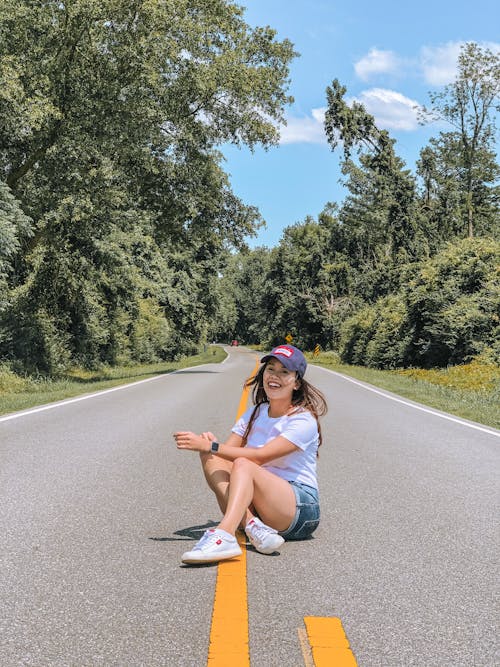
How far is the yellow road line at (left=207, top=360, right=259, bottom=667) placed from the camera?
289cm

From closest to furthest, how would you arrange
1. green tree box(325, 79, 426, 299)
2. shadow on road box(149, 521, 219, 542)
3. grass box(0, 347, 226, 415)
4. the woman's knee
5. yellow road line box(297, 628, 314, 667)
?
yellow road line box(297, 628, 314, 667) < the woman's knee < shadow on road box(149, 521, 219, 542) < grass box(0, 347, 226, 415) < green tree box(325, 79, 426, 299)

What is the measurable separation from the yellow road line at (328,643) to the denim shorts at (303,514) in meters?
1.25

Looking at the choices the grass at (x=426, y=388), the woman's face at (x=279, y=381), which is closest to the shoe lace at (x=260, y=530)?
the woman's face at (x=279, y=381)

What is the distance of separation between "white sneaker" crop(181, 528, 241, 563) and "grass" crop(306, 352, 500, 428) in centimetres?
953

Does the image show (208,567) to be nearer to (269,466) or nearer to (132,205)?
(269,466)

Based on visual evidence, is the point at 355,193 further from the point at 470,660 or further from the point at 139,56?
the point at 470,660

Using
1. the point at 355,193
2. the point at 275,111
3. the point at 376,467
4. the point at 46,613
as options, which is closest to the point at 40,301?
the point at 275,111

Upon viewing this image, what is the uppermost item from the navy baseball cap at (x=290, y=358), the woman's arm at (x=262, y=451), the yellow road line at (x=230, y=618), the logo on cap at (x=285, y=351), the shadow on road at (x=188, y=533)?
the logo on cap at (x=285, y=351)

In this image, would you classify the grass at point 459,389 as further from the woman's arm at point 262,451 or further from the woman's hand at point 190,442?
the woman's hand at point 190,442

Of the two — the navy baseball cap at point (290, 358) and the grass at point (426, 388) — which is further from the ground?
the navy baseball cap at point (290, 358)

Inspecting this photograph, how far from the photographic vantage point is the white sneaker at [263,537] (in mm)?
4316

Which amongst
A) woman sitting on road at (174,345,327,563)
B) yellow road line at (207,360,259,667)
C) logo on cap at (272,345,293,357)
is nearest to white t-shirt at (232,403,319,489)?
woman sitting on road at (174,345,327,563)

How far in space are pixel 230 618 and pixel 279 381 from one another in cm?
178

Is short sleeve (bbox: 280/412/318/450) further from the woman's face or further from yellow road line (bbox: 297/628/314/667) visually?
yellow road line (bbox: 297/628/314/667)
